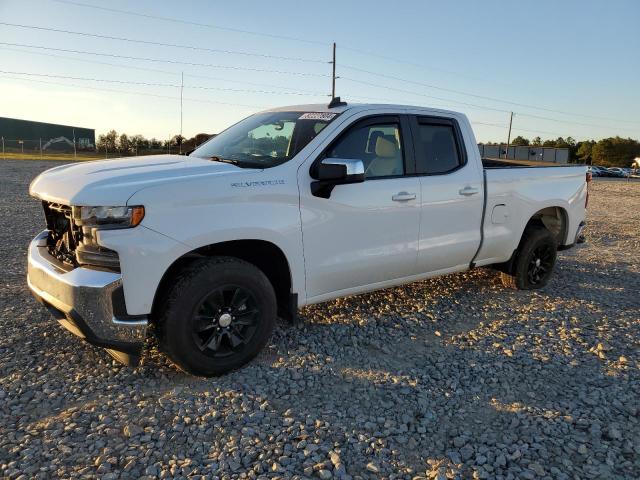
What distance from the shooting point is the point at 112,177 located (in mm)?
3248

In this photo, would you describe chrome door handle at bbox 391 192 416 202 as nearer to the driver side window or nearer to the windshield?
the driver side window

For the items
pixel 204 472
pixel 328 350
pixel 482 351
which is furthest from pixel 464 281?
pixel 204 472

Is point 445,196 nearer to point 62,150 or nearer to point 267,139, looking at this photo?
point 267,139

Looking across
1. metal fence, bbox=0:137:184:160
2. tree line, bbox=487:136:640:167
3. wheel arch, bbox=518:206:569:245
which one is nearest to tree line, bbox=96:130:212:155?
metal fence, bbox=0:137:184:160

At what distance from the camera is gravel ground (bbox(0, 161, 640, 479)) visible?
2.63m

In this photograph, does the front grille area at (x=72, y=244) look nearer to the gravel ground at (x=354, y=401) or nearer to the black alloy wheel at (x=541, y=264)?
the gravel ground at (x=354, y=401)

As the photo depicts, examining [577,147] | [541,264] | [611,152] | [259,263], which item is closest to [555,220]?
[541,264]

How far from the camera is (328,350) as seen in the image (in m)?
4.01

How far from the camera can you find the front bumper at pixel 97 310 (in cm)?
302

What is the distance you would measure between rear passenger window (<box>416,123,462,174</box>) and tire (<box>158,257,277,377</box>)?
1.95m

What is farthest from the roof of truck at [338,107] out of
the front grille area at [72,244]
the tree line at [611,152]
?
the tree line at [611,152]

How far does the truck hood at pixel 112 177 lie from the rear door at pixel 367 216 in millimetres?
680

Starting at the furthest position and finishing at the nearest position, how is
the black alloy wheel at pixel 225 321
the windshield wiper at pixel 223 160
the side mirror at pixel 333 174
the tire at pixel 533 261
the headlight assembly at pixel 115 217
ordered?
the tire at pixel 533 261 → the windshield wiper at pixel 223 160 → the side mirror at pixel 333 174 → the black alloy wheel at pixel 225 321 → the headlight assembly at pixel 115 217

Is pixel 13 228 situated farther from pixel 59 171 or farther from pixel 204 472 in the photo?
pixel 204 472
